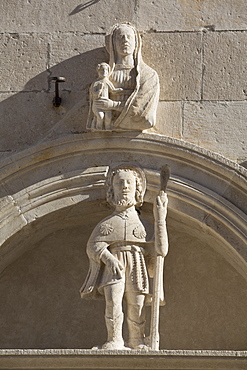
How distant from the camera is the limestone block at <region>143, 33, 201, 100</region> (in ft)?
32.2

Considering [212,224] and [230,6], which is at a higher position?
[230,6]

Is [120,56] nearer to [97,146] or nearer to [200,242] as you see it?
[97,146]

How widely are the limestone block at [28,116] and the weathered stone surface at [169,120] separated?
558mm

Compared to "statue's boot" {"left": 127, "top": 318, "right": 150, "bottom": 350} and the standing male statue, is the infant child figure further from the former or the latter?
"statue's boot" {"left": 127, "top": 318, "right": 150, "bottom": 350}

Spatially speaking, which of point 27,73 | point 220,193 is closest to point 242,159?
point 220,193

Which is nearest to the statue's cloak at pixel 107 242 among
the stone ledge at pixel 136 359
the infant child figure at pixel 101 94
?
the stone ledge at pixel 136 359

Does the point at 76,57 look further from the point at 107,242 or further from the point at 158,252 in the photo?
the point at 158,252

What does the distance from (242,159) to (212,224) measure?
513 mm

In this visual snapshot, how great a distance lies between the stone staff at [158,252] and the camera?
9.14 meters

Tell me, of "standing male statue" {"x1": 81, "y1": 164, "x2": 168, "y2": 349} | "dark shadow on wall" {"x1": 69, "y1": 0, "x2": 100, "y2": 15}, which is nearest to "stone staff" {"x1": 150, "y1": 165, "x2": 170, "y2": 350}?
"standing male statue" {"x1": 81, "y1": 164, "x2": 168, "y2": 349}

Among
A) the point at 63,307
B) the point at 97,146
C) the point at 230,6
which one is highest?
the point at 230,6

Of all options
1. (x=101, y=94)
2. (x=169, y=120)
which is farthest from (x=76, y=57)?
(x=169, y=120)

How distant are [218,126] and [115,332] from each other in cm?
165

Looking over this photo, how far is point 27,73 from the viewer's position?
32.6 ft
